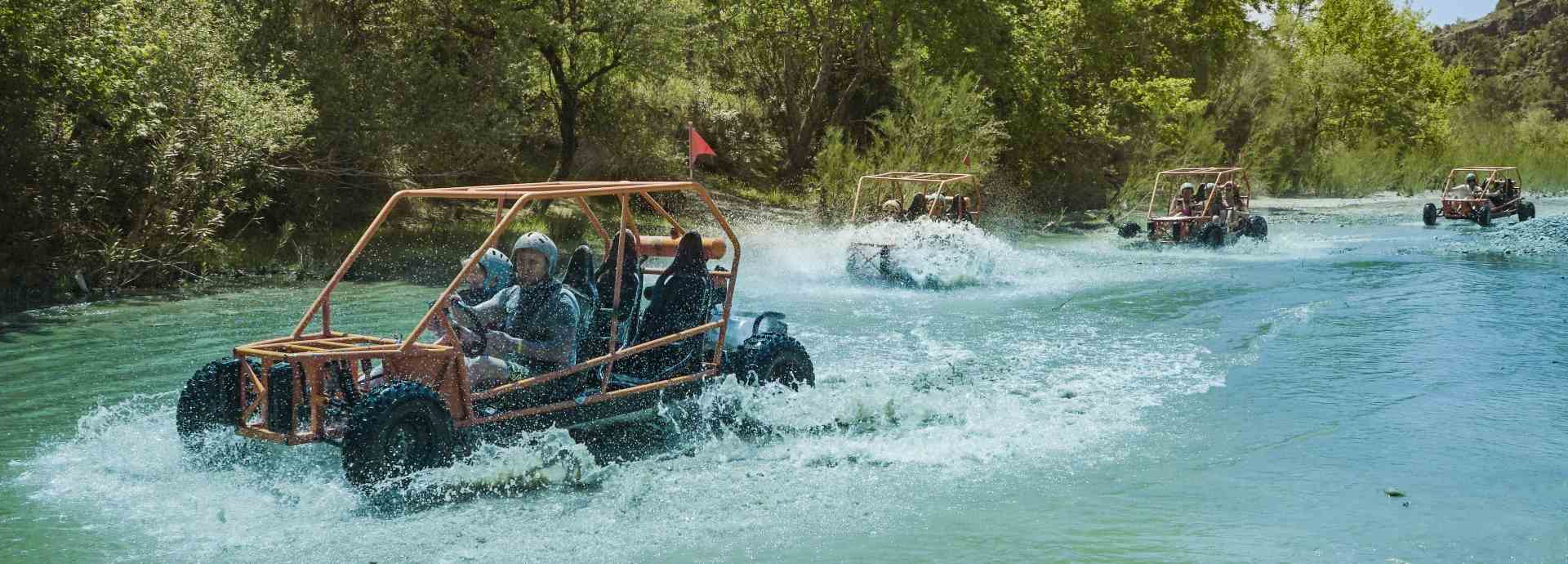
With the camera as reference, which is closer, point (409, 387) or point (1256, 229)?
point (409, 387)

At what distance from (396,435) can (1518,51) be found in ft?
376

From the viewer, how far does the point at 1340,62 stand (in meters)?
56.1

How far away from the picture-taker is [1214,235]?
25.5 meters

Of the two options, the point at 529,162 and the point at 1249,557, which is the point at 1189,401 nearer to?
the point at 1249,557

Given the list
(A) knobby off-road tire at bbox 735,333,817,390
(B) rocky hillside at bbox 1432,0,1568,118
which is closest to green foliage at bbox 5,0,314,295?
(A) knobby off-road tire at bbox 735,333,817,390

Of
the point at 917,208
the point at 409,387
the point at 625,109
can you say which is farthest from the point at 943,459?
the point at 625,109

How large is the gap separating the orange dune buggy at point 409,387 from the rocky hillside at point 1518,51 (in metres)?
100

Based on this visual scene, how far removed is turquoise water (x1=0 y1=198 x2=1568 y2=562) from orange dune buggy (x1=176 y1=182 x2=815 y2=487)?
28cm

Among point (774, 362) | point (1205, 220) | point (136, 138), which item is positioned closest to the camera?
point (774, 362)

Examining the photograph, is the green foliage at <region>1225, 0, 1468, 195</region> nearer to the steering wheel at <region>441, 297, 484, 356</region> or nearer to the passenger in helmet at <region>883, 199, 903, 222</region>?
the passenger in helmet at <region>883, 199, 903, 222</region>

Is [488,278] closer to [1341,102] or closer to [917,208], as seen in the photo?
[917,208]

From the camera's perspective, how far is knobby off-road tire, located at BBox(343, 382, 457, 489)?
7125mm

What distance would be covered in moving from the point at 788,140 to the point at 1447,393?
27.7 metres

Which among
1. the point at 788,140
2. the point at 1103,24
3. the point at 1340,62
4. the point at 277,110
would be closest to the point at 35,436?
the point at 277,110
